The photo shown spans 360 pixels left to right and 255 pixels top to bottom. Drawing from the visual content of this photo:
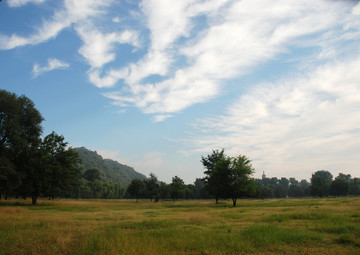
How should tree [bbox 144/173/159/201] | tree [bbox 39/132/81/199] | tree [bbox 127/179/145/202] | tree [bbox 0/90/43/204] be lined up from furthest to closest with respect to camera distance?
1. tree [bbox 127/179/145/202]
2. tree [bbox 144/173/159/201]
3. tree [bbox 39/132/81/199]
4. tree [bbox 0/90/43/204]

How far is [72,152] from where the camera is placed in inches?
2015

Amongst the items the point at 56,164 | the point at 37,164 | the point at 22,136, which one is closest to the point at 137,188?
the point at 56,164

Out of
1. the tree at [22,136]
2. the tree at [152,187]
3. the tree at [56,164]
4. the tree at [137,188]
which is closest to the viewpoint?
the tree at [22,136]

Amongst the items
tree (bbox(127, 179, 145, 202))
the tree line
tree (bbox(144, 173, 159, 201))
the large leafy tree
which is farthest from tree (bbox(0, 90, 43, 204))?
tree (bbox(127, 179, 145, 202))

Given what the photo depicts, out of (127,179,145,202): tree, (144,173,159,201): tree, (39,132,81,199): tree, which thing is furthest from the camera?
(127,179,145,202): tree

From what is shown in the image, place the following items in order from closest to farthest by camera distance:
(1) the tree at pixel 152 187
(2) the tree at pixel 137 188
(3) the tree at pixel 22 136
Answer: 1. (3) the tree at pixel 22 136
2. (1) the tree at pixel 152 187
3. (2) the tree at pixel 137 188

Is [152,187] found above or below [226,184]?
below

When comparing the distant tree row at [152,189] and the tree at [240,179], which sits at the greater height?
the tree at [240,179]

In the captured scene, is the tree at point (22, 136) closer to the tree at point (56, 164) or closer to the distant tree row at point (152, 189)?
the tree at point (56, 164)

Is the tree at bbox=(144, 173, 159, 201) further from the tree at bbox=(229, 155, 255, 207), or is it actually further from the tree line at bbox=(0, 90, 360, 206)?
the tree at bbox=(229, 155, 255, 207)

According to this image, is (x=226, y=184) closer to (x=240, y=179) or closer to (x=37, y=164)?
(x=240, y=179)

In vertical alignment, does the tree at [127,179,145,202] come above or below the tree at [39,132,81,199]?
below

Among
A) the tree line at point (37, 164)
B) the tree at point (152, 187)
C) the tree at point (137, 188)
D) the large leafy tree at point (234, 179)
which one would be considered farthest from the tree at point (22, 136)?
the tree at point (137, 188)

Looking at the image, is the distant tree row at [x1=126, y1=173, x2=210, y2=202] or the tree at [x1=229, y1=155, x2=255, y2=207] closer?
the tree at [x1=229, y1=155, x2=255, y2=207]
